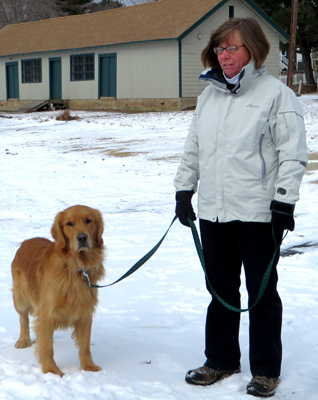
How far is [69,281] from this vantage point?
4.07 metres

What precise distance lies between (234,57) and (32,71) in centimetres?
3528

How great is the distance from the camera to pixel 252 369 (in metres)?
3.92

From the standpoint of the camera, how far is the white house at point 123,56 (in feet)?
99.3

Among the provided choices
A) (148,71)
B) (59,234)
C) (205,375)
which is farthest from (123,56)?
(205,375)

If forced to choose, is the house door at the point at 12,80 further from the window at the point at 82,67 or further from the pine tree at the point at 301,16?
the pine tree at the point at 301,16

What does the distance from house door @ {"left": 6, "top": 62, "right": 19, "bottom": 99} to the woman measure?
36.4m

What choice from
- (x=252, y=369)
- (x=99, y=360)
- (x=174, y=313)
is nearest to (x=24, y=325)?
(x=99, y=360)

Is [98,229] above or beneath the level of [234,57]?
beneath

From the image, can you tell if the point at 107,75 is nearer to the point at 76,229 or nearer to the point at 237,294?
the point at 76,229

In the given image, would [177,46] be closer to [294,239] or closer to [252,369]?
[294,239]

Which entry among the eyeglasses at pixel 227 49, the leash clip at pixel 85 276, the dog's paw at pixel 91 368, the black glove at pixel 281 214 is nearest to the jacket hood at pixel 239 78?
the eyeglasses at pixel 227 49

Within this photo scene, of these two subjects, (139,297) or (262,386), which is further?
(139,297)

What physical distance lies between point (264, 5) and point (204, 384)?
41.1 meters

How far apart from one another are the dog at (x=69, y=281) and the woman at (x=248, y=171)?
2.13 ft
